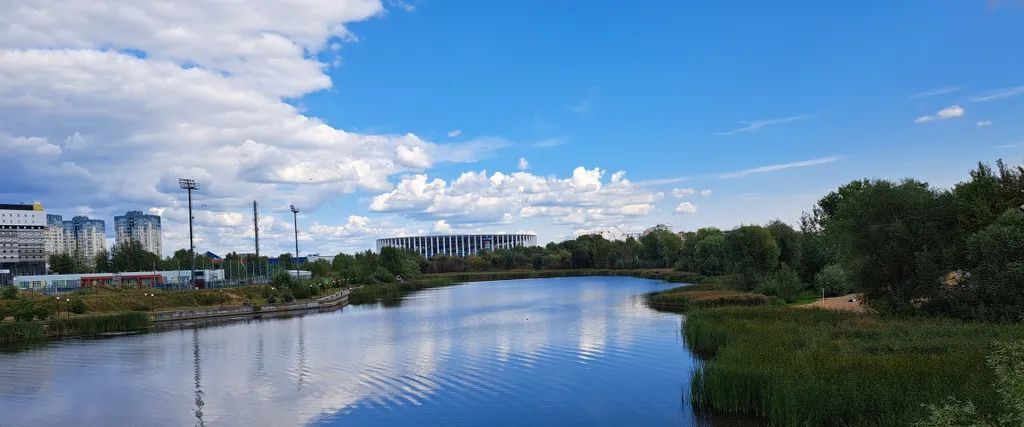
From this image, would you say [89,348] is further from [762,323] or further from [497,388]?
[762,323]

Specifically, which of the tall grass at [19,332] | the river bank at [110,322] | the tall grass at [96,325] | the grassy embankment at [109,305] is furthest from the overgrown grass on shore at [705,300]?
the tall grass at [19,332]

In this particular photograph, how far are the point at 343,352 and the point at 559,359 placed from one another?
39.7 ft

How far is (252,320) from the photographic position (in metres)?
58.4

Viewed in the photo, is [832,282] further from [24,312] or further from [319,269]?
[319,269]

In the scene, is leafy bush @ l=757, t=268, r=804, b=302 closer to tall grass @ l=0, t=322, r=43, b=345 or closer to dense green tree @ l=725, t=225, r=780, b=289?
dense green tree @ l=725, t=225, r=780, b=289

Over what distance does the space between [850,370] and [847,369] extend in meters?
0.16

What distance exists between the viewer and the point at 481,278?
15262cm

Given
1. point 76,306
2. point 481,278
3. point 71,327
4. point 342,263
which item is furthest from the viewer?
point 481,278

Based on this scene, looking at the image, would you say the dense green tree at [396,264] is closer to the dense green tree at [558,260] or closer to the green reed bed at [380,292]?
the green reed bed at [380,292]

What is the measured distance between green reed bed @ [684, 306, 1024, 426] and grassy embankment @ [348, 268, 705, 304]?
61.8 meters

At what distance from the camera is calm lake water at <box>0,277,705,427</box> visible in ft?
67.8

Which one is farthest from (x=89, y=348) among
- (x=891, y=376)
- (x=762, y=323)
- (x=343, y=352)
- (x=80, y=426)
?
(x=891, y=376)

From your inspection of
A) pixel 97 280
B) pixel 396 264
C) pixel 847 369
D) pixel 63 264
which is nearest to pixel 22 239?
pixel 63 264

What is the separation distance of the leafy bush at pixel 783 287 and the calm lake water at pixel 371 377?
11.2m
